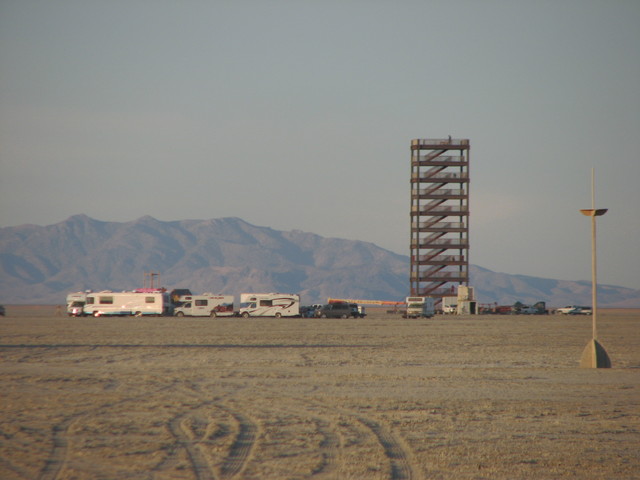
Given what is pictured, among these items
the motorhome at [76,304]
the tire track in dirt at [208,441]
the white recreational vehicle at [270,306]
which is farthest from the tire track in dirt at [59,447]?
the motorhome at [76,304]

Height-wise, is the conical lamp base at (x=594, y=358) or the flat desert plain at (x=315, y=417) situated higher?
the conical lamp base at (x=594, y=358)

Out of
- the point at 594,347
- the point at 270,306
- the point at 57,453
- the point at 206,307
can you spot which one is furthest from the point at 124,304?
the point at 57,453

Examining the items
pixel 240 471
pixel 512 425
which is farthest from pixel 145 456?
pixel 512 425

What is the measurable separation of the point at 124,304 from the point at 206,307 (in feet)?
26.6

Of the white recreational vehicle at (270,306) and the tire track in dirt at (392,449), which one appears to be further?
the white recreational vehicle at (270,306)

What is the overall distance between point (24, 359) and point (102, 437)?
15268mm

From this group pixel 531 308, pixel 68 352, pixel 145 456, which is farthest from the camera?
pixel 531 308

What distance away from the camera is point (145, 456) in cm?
1112

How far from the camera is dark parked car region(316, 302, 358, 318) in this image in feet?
259

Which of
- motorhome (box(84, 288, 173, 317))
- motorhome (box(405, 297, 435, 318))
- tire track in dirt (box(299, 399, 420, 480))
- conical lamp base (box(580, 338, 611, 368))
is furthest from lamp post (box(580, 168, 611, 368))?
motorhome (box(84, 288, 173, 317))

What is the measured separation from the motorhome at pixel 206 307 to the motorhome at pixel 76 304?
31.2 ft

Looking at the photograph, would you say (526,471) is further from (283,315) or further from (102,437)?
(283,315)

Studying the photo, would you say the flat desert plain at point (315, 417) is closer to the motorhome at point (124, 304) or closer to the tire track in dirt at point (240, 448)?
the tire track in dirt at point (240, 448)

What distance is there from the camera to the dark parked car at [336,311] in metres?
78.9
